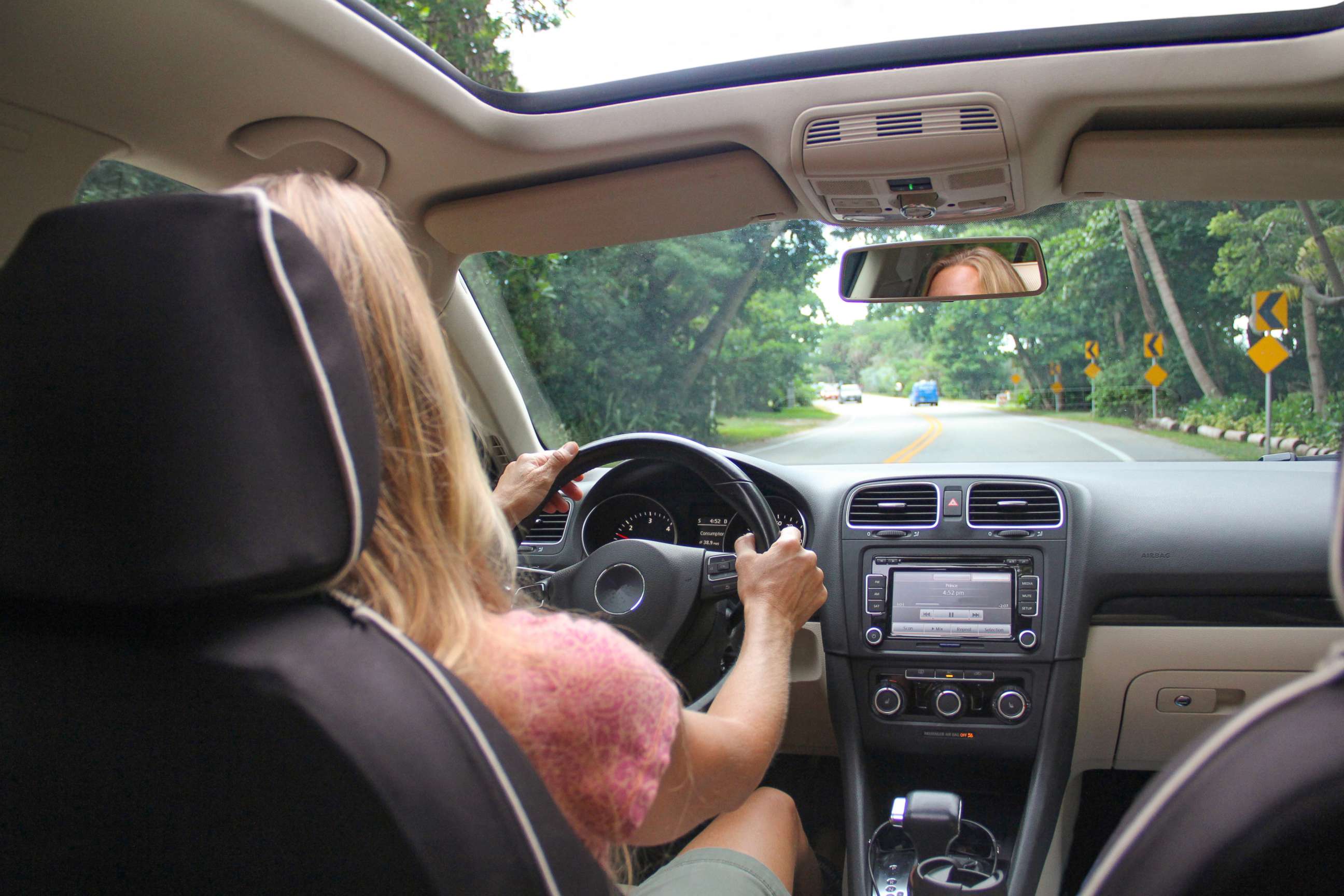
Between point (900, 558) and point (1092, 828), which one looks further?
point (1092, 828)

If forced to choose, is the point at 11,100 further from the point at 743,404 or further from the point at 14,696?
the point at 743,404

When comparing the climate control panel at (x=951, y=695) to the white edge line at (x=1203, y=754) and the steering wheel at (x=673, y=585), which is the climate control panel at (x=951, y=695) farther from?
the white edge line at (x=1203, y=754)

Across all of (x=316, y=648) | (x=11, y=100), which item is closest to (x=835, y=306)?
(x=11, y=100)

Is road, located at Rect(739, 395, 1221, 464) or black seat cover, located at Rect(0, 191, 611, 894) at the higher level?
black seat cover, located at Rect(0, 191, 611, 894)

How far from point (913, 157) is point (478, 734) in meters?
2.06

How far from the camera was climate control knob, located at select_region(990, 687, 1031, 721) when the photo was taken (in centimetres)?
296

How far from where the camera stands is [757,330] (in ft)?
12.0

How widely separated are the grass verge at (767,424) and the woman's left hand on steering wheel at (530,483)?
0.93 metres

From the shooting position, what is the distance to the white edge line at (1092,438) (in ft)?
11.1

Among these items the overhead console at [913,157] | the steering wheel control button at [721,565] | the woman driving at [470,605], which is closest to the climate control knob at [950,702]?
the steering wheel control button at [721,565]

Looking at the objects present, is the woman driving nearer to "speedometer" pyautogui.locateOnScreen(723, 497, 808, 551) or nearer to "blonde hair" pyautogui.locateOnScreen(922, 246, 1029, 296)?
"speedometer" pyautogui.locateOnScreen(723, 497, 808, 551)

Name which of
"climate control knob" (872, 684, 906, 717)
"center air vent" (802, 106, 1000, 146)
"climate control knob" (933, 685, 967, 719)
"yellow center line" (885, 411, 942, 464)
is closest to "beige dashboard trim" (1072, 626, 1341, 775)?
"climate control knob" (933, 685, 967, 719)

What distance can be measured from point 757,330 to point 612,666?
2643 millimetres

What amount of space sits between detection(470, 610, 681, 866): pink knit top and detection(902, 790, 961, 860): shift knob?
1714 millimetres
